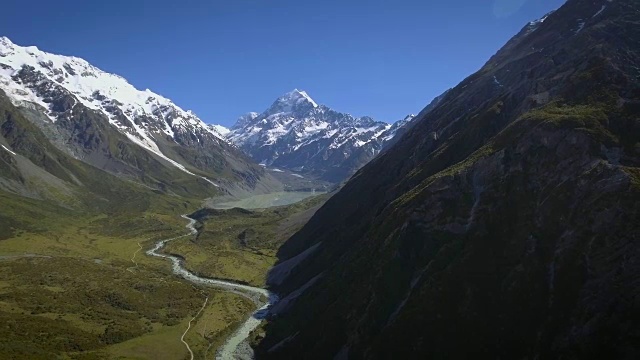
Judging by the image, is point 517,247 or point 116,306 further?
point 116,306

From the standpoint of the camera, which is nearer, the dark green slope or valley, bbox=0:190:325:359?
the dark green slope

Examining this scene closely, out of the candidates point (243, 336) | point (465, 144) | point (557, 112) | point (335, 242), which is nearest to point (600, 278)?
point (557, 112)

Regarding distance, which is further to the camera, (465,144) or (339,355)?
(465,144)

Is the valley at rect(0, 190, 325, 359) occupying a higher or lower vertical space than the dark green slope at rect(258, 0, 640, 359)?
higher

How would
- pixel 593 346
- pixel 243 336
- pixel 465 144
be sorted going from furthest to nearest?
pixel 465 144 → pixel 243 336 → pixel 593 346

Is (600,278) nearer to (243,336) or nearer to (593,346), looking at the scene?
(593,346)

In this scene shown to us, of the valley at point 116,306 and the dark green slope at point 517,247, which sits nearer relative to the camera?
the dark green slope at point 517,247

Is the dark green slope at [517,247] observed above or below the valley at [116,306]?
below

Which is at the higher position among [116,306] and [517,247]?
[116,306]
